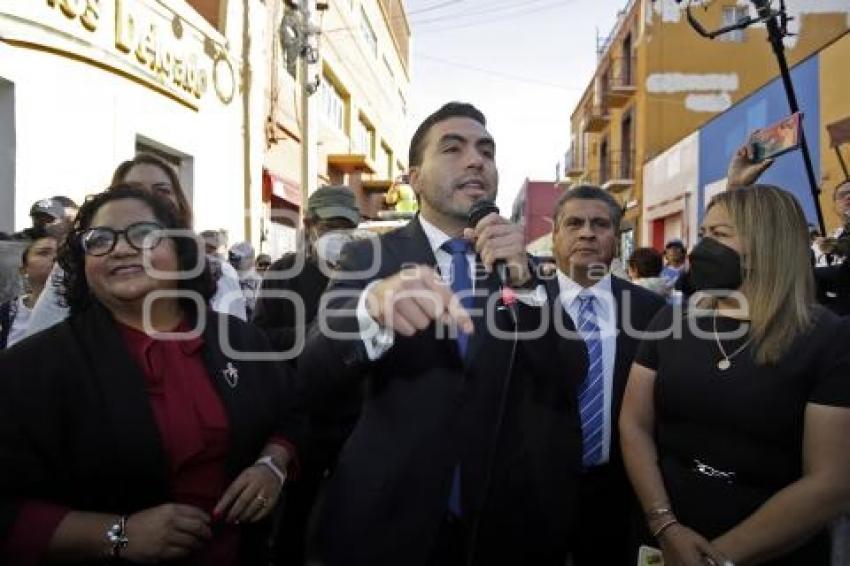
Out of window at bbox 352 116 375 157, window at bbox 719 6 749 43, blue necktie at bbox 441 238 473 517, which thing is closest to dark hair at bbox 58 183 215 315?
blue necktie at bbox 441 238 473 517

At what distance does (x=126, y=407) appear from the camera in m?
1.93

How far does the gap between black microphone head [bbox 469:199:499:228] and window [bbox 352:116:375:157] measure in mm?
21729

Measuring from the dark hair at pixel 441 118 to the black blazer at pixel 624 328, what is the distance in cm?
115

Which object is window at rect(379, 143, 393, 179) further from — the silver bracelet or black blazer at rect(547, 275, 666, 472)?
the silver bracelet

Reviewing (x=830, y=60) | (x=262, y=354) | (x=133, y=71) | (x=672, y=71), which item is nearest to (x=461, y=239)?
(x=262, y=354)

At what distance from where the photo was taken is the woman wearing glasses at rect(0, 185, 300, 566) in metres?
1.86

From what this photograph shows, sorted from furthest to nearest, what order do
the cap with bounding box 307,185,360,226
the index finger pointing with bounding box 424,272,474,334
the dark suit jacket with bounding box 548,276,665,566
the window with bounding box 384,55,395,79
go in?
the window with bounding box 384,55,395,79 → the cap with bounding box 307,185,360,226 → the dark suit jacket with bounding box 548,276,665,566 → the index finger pointing with bounding box 424,272,474,334

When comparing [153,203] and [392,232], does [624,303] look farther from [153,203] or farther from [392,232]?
[153,203]

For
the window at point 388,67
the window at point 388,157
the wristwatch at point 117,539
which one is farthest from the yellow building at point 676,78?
the wristwatch at point 117,539

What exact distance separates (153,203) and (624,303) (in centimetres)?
185

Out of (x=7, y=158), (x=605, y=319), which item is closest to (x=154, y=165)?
→ (x=605, y=319)

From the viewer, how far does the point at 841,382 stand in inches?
81.7

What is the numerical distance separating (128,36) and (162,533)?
802cm

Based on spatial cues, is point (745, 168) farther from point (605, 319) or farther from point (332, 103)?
point (332, 103)
